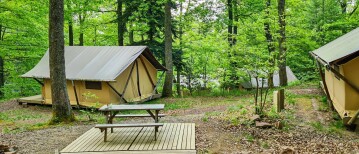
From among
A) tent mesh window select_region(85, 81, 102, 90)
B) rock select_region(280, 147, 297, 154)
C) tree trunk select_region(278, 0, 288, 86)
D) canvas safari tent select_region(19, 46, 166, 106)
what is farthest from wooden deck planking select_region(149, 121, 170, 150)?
tree trunk select_region(278, 0, 288, 86)

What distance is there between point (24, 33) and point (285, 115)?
696 inches

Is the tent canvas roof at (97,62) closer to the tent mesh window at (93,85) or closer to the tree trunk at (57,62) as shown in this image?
the tent mesh window at (93,85)

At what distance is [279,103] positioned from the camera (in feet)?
31.2

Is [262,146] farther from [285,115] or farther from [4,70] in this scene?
[4,70]

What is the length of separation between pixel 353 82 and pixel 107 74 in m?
9.89

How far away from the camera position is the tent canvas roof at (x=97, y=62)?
14.5 metres

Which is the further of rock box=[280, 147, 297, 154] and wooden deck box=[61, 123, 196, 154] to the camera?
wooden deck box=[61, 123, 196, 154]

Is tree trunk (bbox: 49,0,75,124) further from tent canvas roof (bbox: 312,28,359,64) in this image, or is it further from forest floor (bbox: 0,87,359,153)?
tent canvas roof (bbox: 312,28,359,64)

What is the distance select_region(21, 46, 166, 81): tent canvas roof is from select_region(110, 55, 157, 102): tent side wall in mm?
453

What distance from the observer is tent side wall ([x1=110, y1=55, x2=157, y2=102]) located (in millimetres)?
14938

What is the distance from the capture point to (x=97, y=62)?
15.6 m

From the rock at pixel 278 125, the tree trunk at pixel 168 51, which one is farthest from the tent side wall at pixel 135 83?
the rock at pixel 278 125

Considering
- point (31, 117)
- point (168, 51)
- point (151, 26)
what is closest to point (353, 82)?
point (168, 51)

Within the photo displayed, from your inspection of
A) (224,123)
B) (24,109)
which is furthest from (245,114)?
(24,109)
